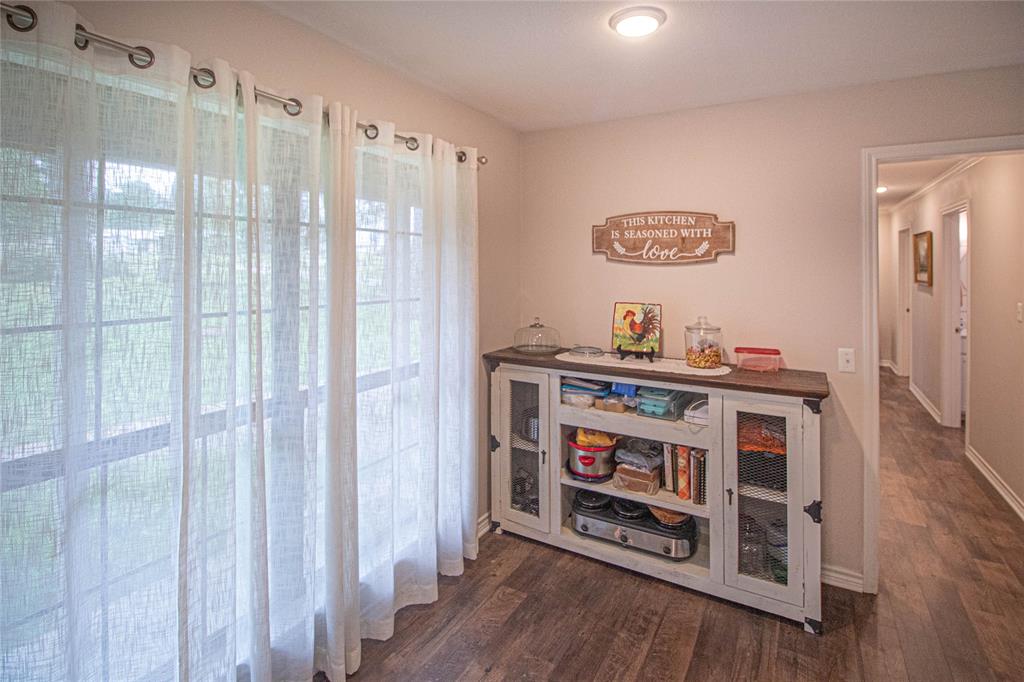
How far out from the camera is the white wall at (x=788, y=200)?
7.73 feet

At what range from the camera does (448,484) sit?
2605mm

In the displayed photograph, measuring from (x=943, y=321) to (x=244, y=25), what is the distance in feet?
20.0

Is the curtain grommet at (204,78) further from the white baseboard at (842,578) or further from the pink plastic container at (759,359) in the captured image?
the white baseboard at (842,578)

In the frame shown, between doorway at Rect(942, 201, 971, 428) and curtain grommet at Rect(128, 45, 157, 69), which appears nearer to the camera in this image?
curtain grommet at Rect(128, 45, 157, 69)

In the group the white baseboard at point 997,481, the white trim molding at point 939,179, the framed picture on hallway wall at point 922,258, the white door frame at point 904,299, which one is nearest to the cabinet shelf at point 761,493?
the white baseboard at point 997,481

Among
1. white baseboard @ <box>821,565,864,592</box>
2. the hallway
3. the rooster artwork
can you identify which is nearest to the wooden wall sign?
the rooster artwork

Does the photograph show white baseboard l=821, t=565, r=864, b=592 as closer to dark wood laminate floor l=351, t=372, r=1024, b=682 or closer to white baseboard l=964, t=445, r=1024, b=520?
dark wood laminate floor l=351, t=372, r=1024, b=682

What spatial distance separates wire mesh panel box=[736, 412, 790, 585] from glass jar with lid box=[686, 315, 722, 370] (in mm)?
351

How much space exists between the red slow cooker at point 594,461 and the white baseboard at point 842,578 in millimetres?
1128

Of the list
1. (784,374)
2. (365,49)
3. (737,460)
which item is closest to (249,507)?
(365,49)

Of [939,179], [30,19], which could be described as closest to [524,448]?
[30,19]

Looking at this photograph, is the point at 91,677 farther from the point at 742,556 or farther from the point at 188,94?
the point at 742,556

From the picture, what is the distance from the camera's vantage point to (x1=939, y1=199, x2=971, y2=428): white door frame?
4891 millimetres

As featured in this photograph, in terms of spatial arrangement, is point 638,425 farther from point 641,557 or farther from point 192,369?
point 192,369
